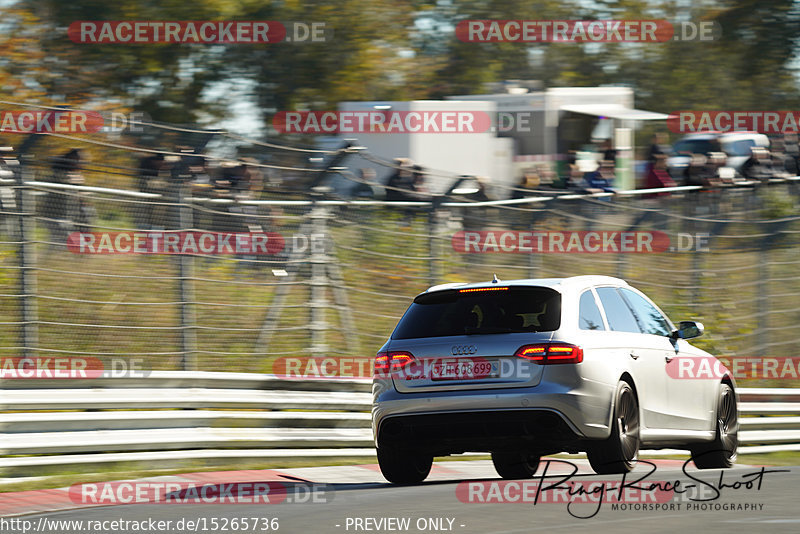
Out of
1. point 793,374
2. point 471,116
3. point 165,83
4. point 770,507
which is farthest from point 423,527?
point 165,83

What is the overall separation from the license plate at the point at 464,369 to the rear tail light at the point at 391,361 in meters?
0.23

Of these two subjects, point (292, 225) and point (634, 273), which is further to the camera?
point (634, 273)

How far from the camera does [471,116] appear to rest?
24.9 metres

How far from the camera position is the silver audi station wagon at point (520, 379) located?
9234mm

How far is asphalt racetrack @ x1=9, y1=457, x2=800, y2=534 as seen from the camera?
7473 mm

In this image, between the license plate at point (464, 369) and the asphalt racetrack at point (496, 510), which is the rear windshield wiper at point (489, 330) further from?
the asphalt racetrack at point (496, 510)

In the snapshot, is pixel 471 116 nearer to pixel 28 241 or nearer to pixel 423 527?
pixel 28 241

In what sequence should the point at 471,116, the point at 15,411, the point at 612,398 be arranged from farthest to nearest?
the point at 471,116, the point at 15,411, the point at 612,398

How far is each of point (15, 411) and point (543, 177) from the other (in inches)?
538

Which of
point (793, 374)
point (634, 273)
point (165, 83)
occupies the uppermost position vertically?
point (165, 83)

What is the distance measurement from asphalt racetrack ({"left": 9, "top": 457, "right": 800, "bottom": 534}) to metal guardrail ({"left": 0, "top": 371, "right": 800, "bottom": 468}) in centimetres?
173

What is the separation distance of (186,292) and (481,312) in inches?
156

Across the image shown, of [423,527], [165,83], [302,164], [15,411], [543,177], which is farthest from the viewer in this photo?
[165,83]

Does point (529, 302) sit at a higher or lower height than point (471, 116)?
lower
